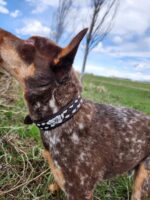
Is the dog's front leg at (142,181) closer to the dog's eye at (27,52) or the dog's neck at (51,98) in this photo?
the dog's neck at (51,98)

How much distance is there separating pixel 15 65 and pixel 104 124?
122 centimetres

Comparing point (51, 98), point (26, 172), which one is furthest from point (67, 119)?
point (26, 172)

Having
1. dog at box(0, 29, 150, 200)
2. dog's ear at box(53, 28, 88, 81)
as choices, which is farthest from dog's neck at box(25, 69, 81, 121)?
dog's ear at box(53, 28, 88, 81)

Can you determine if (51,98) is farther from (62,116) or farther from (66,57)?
(66,57)

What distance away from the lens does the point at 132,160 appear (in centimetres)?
473

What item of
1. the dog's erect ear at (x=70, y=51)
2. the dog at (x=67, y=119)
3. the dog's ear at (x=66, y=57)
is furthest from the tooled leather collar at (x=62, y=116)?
the dog's erect ear at (x=70, y=51)

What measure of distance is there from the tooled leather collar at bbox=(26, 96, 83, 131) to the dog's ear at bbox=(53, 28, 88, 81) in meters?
0.34

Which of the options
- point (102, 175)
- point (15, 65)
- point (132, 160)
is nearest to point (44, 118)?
point (15, 65)

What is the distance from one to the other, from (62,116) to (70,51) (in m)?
0.73

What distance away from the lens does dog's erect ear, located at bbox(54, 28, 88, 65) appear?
3529 millimetres

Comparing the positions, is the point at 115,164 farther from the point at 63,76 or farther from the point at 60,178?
the point at 63,76

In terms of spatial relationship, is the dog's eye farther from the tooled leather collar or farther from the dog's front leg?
the dog's front leg

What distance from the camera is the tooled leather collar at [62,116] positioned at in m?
3.96

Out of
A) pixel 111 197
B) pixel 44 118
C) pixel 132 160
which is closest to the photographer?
pixel 44 118
